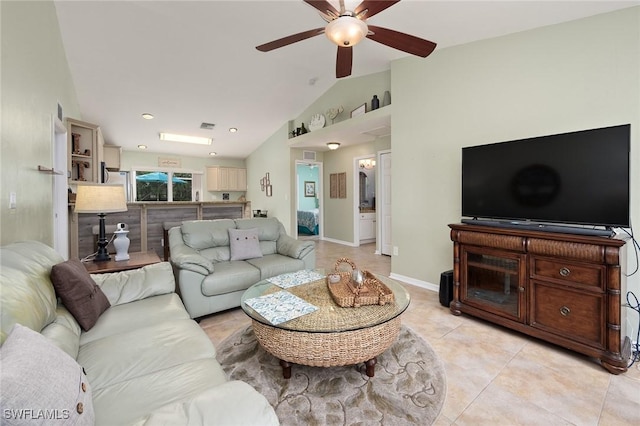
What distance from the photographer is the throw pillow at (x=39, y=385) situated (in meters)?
0.65

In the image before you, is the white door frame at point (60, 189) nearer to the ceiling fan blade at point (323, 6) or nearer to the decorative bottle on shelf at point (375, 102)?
the ceiling fan blade at point (323, 6)

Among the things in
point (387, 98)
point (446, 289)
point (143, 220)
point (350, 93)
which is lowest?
point (446, 289)

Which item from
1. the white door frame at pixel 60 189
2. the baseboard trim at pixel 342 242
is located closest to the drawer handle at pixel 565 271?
the baseboard trim at pixel 342 242

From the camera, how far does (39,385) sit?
73cm

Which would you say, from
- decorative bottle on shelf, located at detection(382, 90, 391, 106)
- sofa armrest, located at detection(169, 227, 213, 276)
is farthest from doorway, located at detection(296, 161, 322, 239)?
sofa armrest, located at detection(169, 227, 213, 276)

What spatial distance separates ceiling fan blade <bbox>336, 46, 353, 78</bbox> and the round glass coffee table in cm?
194

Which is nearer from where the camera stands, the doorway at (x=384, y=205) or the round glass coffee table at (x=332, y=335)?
the round glass coffee table at (x=332, y=335)

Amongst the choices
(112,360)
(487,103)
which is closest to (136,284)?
(112,360)

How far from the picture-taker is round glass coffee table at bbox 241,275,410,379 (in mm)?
1604

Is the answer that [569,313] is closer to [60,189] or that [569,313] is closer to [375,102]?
[375,102]

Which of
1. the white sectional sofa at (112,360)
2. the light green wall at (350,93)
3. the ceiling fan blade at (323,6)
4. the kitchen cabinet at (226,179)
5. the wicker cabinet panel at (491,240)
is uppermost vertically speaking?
the light green wall at (350,93)

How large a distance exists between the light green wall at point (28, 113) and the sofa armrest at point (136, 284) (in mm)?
579

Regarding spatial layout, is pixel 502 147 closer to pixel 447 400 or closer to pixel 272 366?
pixel 447 400

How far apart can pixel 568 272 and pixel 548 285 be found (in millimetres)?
172
